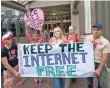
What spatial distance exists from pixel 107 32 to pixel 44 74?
3.49 metres

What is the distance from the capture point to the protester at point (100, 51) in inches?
176

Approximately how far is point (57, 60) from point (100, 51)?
2.87 feet

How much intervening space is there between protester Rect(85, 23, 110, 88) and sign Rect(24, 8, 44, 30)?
1531 millimetres

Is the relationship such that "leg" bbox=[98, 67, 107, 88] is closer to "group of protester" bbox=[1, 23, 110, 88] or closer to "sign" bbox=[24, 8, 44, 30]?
"group of protester" bbox=[1, 23, 110, 88]

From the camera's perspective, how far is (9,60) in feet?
15.1

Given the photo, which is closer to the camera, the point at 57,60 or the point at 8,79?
the point at 8,79

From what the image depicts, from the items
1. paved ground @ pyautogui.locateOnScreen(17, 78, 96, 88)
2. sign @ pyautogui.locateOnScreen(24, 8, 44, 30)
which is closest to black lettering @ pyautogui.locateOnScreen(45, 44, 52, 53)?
sign @ pyautogui.locateOnScreen(24, 8, 44, 30)

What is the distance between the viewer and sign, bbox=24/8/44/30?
5742 mm

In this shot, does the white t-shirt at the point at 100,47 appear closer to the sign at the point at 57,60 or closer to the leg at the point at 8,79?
the sign at the point at 57,60

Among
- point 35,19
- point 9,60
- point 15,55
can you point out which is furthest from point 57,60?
point 35,19

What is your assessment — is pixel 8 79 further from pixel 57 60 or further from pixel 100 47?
pixel 100 47

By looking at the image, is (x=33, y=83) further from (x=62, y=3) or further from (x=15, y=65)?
(x=62, y=3)

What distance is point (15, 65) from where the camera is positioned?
477cm

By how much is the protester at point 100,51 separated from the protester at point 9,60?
1.47 metres
